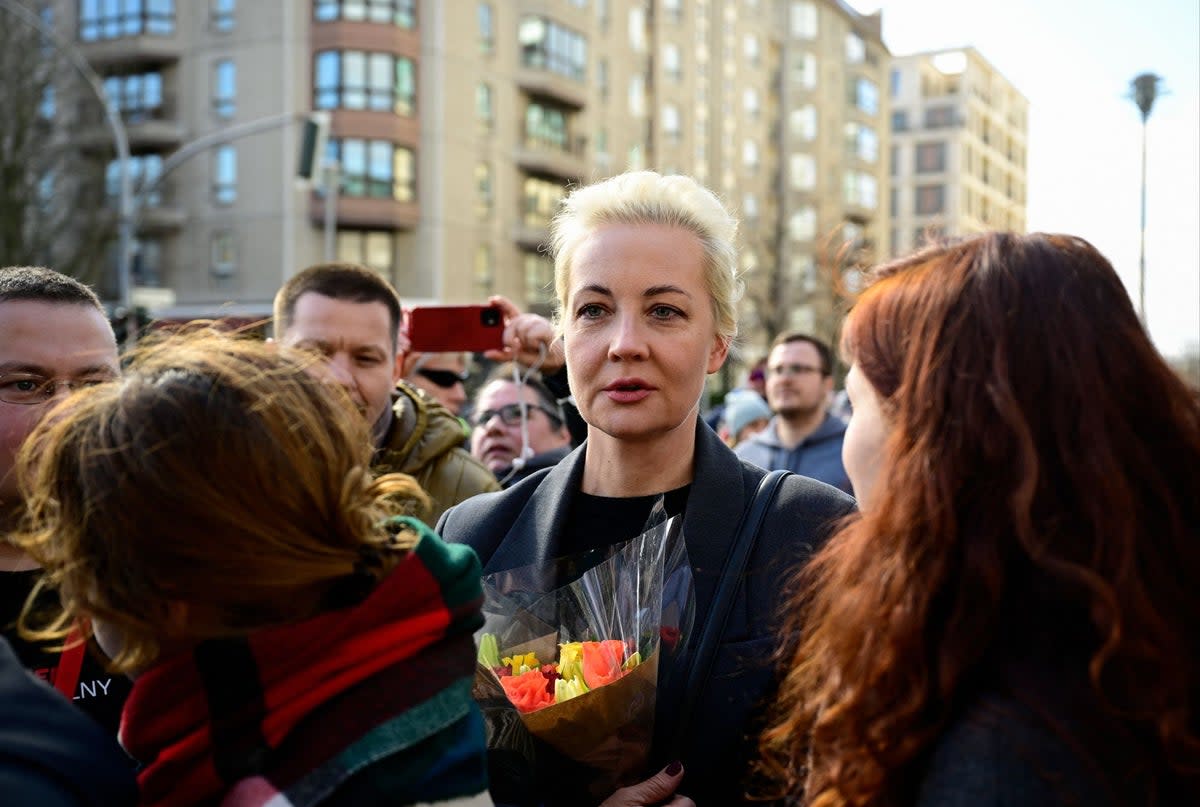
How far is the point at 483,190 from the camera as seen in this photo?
35.6m

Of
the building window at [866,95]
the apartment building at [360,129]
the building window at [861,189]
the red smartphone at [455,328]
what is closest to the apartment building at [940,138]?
the building window at [866,95]

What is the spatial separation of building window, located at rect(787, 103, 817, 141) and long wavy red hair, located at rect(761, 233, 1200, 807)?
5562cm

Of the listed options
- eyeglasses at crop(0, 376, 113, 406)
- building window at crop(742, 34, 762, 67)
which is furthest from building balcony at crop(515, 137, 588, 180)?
eyeglasses at crop(0, 376, 113, 406)

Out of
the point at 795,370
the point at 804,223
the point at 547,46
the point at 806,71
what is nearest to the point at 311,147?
the point at 795,370

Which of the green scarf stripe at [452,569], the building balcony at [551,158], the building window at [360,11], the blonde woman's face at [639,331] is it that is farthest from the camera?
the building balcony at [551,158]

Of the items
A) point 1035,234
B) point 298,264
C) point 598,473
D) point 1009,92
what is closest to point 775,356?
point 598,473

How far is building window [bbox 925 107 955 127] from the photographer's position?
3246 inches

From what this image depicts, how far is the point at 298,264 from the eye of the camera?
32.3 meters

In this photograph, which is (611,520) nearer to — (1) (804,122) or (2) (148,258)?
(2) (148,258)

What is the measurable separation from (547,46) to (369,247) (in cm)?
971

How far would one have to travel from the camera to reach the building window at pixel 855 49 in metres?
60.3

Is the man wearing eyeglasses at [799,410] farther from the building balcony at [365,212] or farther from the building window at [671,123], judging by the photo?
the building window at [671,123]

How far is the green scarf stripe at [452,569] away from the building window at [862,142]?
60.8 meters

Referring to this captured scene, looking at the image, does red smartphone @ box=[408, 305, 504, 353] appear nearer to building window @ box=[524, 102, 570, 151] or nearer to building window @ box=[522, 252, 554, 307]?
building window @ box=[522, 252, 554, 307]
